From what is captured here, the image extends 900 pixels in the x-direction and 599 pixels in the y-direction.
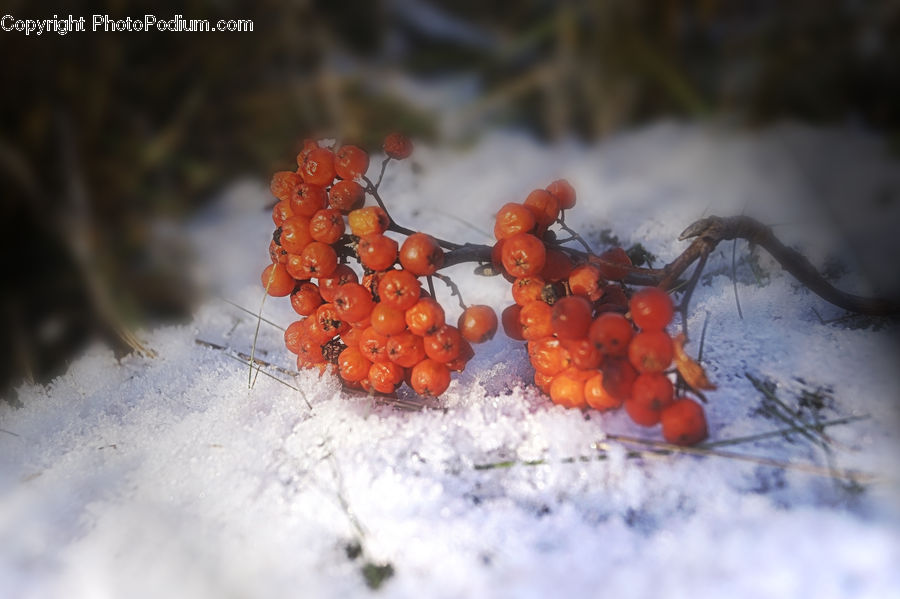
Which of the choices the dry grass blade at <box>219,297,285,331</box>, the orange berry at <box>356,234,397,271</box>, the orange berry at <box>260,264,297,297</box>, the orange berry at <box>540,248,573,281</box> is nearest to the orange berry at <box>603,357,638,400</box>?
the orange berry at <box>540,248,573,281</box>

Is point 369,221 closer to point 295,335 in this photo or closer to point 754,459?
point 295,335

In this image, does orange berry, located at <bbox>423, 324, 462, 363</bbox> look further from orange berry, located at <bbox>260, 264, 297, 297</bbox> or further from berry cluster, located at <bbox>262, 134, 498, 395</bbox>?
orange berry, located at <bbox>260, 264, 297, 297</bbox>

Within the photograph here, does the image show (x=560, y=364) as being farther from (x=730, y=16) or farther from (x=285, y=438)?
(x=730, y=16)

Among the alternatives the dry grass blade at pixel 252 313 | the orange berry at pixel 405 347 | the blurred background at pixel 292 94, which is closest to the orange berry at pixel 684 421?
the orange berry at pixel 405 347

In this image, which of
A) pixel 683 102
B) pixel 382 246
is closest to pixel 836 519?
pixel 382 246

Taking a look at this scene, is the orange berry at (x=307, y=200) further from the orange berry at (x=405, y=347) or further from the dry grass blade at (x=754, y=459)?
the dry grass blade at (x=754, y=459)
